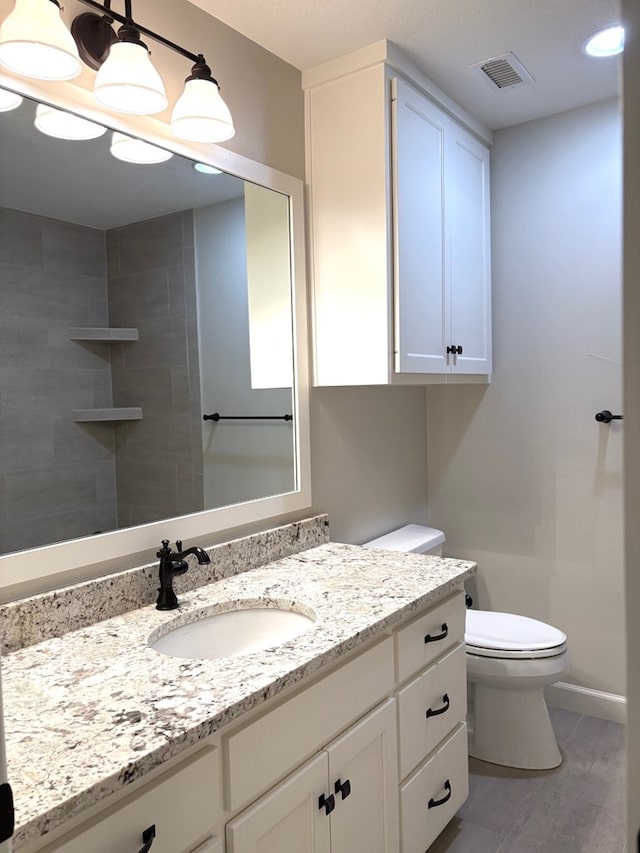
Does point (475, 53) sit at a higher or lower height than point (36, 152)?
higher

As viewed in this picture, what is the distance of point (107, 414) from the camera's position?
5.04ft

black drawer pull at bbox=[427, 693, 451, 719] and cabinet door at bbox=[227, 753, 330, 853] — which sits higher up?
cabinet door at bbox=[227, 753, 330, 853]

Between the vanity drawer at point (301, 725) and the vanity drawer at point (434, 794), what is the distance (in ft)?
1.14

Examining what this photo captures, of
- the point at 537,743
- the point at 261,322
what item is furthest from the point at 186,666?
the point at 537,743

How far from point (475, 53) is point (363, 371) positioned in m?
1.10

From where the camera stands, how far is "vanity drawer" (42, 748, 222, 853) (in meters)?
0.87

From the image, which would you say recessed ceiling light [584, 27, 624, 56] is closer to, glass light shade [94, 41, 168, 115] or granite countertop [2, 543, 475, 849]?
glass light shade [94, 41, 168, 115]

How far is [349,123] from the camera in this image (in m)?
2.03

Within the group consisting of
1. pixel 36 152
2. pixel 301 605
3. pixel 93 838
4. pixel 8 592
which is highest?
pixel 36 152

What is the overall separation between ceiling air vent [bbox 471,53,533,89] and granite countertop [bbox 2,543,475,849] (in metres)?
1.68

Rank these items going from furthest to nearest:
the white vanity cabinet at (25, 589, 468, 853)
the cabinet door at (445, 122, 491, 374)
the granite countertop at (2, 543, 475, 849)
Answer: the cabinet door at (445, 122, 491, 374) < the white vanity cabinet at (25, 589, 468, 853) < the granite countertop at (2, 543, 475, 849)

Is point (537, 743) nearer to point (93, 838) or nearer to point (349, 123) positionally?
point (93, 838)

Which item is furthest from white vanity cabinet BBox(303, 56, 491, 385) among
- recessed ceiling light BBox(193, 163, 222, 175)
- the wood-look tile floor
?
the wood-look tile floor

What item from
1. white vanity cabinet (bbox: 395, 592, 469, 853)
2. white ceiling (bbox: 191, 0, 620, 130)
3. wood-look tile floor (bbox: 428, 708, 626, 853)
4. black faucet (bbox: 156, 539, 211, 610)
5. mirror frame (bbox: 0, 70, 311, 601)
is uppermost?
white ceiling (bbox: 191, 0, 620, 130)
